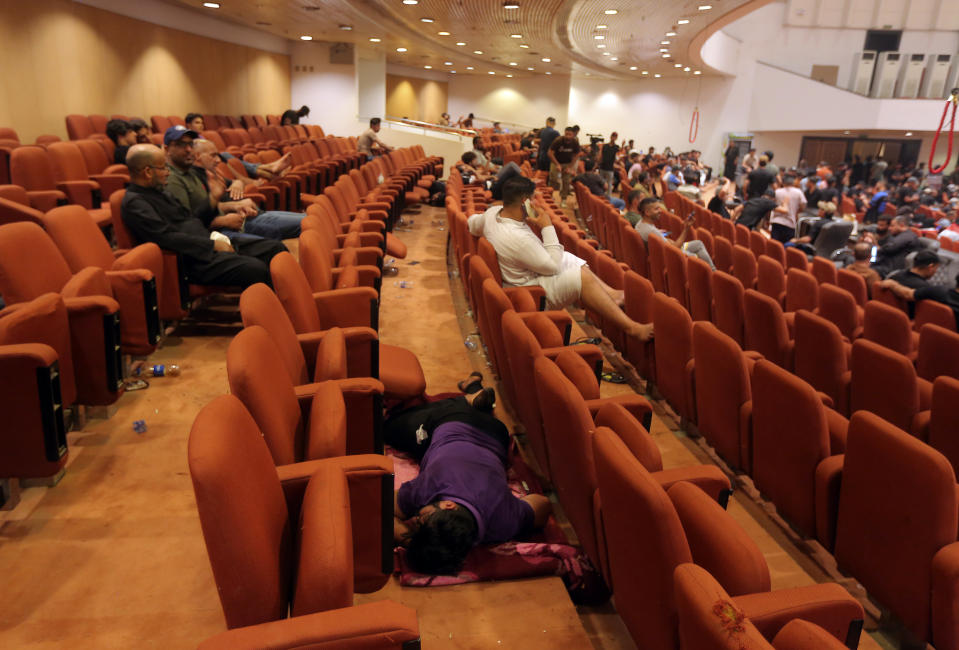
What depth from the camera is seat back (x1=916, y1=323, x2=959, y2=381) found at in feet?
8.94

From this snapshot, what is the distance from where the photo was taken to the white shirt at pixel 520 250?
3371 mm

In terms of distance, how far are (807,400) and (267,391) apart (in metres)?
1.39

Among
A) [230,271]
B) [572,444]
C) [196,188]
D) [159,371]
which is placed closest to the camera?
[572,444]

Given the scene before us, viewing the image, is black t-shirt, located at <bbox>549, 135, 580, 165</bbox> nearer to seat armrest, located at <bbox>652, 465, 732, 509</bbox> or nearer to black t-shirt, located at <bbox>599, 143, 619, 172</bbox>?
black t-shirt, located at <bbox>599, 143, 619, 172</bbox>

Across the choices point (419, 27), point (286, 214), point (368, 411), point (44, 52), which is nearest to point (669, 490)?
→ point (368, 411)

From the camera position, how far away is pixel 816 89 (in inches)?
723

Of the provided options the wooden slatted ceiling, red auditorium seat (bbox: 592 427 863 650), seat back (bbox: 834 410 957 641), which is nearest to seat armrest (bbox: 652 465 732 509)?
red auditorium seat (bbox: 592 427 863 650)

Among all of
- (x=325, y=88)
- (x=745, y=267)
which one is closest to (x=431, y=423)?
(x=745, y=267)

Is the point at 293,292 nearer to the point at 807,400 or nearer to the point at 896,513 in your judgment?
the point at 807,400

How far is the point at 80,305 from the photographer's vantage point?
2105 millimetres

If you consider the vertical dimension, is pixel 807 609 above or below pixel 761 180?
below

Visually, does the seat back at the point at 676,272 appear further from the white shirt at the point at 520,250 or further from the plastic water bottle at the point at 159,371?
the plastic water bottle at the point at 159,371

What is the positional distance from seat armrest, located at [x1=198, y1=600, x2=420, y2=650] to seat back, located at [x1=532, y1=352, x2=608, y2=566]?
2.13ft

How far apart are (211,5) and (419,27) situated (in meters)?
3.40
